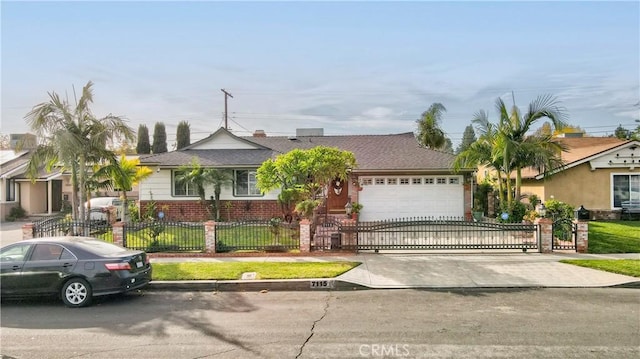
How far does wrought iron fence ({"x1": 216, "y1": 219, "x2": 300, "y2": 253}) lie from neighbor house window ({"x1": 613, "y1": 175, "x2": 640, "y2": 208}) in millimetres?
16310

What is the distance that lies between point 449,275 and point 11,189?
29301 millimetres

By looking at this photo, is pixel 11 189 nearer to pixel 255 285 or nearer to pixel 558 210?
pixel 255 285

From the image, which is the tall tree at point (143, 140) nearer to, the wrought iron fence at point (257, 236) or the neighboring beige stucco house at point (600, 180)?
the wrought iron fence at point (257, 236)

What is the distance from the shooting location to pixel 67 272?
895 centimetres

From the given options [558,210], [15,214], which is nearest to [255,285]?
[558,210]

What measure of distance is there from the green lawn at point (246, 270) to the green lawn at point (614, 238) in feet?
25.8

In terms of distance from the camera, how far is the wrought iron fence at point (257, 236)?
47.3ft

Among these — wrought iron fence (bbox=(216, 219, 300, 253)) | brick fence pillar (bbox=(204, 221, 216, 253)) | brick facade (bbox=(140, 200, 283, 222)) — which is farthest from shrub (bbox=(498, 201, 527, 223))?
brick fence pillar (bbox=(204, 221, 216, 253))

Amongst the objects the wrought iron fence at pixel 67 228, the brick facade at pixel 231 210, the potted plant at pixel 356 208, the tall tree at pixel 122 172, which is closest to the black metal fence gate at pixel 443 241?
the potted plant at pixel 356 208

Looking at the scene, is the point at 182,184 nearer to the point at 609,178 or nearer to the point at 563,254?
the point at 563,254

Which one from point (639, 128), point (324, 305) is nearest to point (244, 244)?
point (324, 305)

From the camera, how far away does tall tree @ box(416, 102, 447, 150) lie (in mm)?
32656

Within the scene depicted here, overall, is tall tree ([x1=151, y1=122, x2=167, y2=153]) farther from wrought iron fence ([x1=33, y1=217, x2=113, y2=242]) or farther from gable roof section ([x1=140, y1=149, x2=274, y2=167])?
wrought iron fence ([x1=33, y1=217, x2=113, y2=242])

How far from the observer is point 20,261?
913 centimetres
